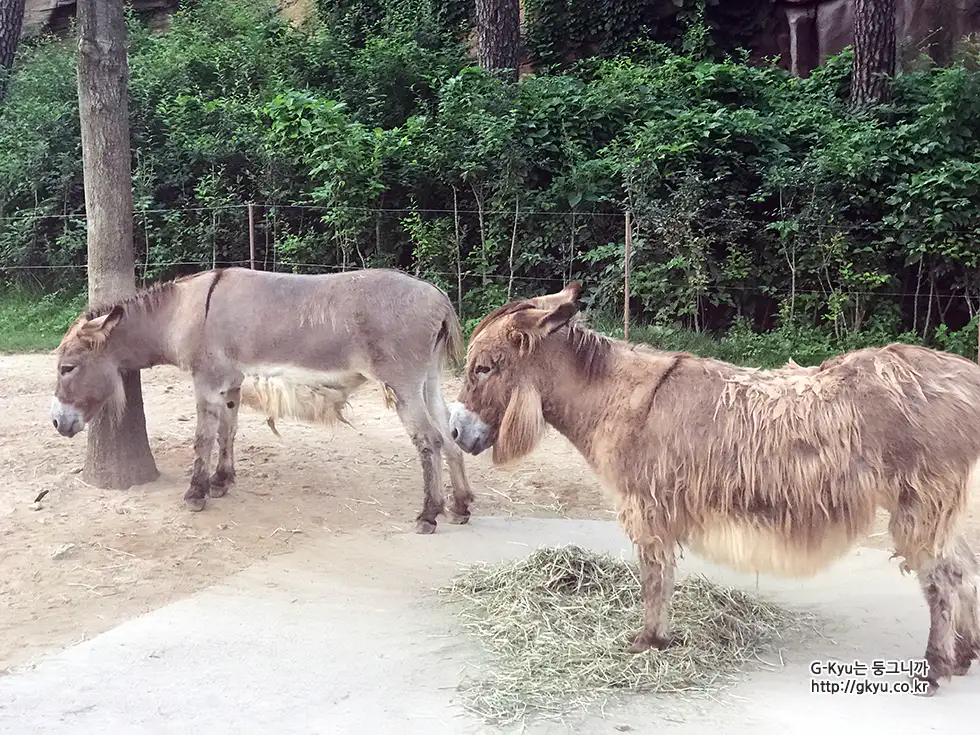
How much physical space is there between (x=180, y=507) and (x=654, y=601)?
3.23 metres

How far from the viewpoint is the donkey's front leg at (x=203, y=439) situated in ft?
17.5

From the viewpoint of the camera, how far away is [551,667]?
3328mm

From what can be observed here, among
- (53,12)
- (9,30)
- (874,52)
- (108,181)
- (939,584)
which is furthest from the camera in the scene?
(53,12)

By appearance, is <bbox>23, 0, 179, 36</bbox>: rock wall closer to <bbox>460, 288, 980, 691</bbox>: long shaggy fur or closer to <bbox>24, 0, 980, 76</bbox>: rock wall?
<bbox>24, 0, 980, 76</bbox>: rock wall

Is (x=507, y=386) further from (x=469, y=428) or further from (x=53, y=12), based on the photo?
(x=53, y=12)

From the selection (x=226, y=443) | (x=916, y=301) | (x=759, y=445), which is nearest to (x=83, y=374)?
(x=226, y=443)

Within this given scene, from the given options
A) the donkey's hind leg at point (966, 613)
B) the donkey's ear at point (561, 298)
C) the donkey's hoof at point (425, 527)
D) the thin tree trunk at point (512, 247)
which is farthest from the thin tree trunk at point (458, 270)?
the donkey's hind leg at point (966, 613)

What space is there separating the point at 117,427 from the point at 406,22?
11.7 meters

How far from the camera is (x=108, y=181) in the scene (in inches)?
220

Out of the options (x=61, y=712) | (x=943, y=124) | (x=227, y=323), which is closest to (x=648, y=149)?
(x=943, y=124)

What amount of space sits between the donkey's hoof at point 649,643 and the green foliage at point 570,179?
6128 millimetres

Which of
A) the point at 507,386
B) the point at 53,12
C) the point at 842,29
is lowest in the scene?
the point at 507,386

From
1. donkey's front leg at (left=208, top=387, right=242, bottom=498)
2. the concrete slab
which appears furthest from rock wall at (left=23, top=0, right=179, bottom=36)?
the concrete slab

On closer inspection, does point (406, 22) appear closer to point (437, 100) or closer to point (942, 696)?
point (437, 100)
